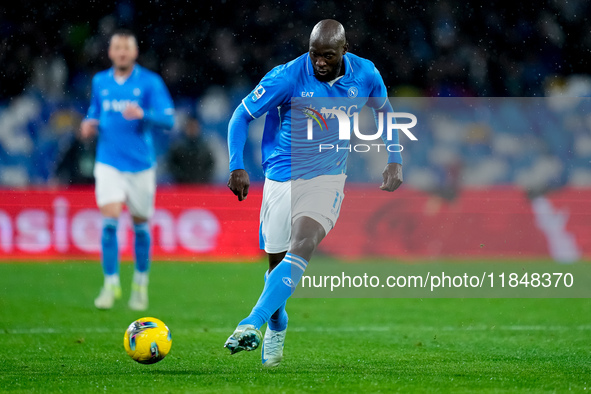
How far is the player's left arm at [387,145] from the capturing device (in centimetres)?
481

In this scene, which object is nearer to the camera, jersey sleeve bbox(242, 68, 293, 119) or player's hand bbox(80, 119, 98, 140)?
jersey sleeve bbox(242, 68, 293, 119)

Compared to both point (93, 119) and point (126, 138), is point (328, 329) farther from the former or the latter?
point (93, 119)

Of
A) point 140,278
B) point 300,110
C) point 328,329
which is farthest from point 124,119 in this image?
point 300,110

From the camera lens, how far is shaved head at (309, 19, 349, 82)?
4402 mm

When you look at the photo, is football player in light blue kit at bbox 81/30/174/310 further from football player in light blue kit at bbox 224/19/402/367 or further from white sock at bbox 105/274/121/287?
football player in light blue kit at bbox 224/19/402/367

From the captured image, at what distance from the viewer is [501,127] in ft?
41.7

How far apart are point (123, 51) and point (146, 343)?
161 inches

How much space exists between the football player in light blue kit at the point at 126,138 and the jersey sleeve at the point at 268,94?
3.24 metres

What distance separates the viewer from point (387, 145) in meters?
4.91

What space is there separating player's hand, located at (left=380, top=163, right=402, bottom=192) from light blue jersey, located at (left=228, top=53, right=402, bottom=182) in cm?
5

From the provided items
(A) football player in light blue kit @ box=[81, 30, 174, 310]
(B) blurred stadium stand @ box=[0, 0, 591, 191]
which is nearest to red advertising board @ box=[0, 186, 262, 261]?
(B) blurred stadium stand @ box=[0, 0, 591, 191]

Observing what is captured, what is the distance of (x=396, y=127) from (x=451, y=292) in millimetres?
4762

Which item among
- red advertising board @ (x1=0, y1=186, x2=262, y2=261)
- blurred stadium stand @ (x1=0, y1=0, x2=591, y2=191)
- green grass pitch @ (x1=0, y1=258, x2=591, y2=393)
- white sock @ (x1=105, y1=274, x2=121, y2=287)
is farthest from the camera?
blurred stadium stand @ (x1=0, y1=0, x2=591, y2=191)

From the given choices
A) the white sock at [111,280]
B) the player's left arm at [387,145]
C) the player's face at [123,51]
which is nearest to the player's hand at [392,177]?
the player's left arm at [387,145]
